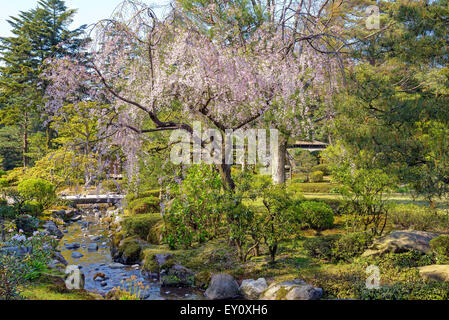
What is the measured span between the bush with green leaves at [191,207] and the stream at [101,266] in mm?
1308

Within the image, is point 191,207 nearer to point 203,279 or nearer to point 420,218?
point 203,279

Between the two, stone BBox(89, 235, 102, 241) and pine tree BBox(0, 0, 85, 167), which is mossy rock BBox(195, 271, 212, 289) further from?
pine tree BBox(0, 0, 85, 167)

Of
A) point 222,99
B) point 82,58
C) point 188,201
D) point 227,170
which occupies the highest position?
point 82,58

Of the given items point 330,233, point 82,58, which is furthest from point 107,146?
point 330,233

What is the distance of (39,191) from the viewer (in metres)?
13.7

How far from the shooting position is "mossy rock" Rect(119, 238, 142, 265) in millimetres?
9102

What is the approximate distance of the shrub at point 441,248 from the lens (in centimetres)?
700

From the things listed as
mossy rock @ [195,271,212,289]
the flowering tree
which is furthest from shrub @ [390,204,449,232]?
mossy rock @ [195,271,212,289]

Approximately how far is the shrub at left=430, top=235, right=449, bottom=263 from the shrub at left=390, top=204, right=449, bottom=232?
2.43 meters

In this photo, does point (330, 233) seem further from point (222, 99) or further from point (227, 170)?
point (222, 99)

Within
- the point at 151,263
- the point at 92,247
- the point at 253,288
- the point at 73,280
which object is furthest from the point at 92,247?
the point at 253,288

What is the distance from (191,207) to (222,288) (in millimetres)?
3136

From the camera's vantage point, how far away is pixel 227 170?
899cm
